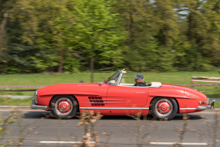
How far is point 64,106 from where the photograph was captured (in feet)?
28.3

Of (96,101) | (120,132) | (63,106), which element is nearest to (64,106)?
(63,106)

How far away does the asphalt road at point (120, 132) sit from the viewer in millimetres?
6216

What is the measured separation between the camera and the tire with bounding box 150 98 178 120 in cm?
853

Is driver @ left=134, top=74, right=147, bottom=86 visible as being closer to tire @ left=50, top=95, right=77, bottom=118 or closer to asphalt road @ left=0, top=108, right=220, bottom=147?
asphalt road @ left=0, top=108, right=220, bottom=147

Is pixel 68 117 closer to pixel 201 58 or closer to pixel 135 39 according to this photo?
pixel 135 39

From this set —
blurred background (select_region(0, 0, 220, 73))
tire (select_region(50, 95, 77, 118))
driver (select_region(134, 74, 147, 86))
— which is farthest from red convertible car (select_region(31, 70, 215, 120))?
blurred background (select_region(0, 0, 220, 73))

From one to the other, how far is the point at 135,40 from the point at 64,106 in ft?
71.0

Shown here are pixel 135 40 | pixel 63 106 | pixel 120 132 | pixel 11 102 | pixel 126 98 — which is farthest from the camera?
pixel 135 40

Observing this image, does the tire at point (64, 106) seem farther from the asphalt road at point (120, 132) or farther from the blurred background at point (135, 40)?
the blurred background at point (135, 40)

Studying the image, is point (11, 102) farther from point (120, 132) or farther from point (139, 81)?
point (120, 132)

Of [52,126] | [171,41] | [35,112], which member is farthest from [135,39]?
[52,126]

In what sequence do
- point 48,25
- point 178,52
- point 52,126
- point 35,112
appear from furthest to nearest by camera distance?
point 178,52, point 48,25, point 35,112, point 52,126

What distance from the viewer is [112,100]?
8.50 metres

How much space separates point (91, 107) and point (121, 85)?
99 cm
